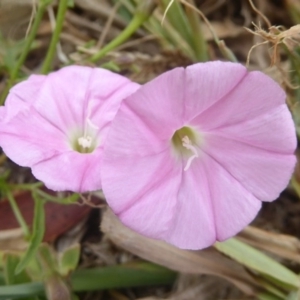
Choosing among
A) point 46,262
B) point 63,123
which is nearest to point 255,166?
point 63,123

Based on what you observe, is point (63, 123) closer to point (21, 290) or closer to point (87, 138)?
point (87, 138)

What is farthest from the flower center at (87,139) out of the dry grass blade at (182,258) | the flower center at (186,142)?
the dry grass blade at (182,258)

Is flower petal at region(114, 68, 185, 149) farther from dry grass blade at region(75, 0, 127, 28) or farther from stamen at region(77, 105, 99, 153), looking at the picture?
dry grass blade at region(75, 0, 127, 28)

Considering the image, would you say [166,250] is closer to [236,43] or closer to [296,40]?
[296,40]

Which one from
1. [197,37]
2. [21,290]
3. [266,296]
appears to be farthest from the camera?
[197,37]

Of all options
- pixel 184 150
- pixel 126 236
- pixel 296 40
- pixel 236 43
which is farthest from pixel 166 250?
pixel 236 43

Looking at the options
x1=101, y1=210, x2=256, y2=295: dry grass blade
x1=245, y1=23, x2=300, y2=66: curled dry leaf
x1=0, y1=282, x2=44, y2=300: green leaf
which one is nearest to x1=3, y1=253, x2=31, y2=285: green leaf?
x1=0, y1=282, x2=44, y2=300: green leaf
